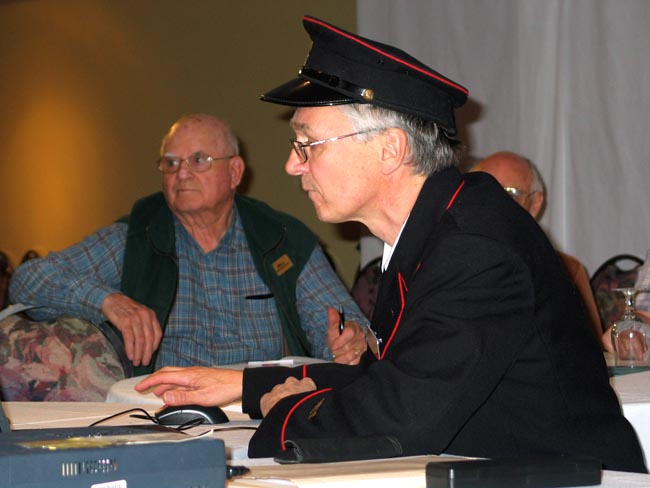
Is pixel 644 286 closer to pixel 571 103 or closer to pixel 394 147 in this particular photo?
pixel 571 103

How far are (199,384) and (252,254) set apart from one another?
7.14 feet

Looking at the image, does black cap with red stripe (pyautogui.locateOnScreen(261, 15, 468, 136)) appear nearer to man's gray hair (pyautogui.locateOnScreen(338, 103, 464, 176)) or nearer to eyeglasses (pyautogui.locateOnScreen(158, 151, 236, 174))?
man's gray hair (pyautogui.locateOnScreen(338, 103, 464, 176))

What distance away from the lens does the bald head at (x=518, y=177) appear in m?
4.29

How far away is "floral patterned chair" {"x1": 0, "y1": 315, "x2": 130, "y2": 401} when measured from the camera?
285cm

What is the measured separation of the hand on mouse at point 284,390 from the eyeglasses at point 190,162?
2472 mm

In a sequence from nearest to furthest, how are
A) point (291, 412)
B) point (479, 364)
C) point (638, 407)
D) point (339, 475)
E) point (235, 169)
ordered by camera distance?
point (339, 475) < point (479, 364) < point (291, 412) < point (638, 407) < point (235, 169)

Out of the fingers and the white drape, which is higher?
the white drape

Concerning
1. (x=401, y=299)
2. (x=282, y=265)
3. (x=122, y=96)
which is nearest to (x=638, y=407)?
(x=401, y=299)

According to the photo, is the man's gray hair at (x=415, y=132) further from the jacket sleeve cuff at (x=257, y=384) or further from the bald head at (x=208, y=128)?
the bald head at (x=208, y=128)

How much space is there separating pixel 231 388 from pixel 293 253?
7.04 feet

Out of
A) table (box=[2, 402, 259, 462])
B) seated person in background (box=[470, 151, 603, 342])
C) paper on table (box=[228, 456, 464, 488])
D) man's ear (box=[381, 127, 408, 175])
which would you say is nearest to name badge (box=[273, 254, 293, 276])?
seated person in background (box=[470, 151, 603, 342])

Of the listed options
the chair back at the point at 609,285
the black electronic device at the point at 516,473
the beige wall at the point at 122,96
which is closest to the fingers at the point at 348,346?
the chair back at the point at 609,285

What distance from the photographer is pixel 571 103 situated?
4664mm

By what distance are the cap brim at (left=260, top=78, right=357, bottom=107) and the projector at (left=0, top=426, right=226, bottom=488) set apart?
2.64 feet
